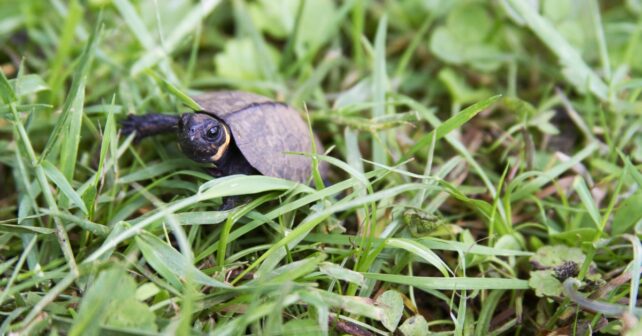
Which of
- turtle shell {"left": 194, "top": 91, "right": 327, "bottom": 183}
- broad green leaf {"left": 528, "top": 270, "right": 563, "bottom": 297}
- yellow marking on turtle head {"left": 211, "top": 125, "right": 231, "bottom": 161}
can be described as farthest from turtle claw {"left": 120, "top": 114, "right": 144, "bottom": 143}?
broad green leaf {"left": 528, "top": 270, "right": 563, "bottom": 297}

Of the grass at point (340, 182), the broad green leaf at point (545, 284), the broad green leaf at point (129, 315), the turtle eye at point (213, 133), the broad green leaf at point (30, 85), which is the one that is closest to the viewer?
the broad green leaf at point (129, 315)

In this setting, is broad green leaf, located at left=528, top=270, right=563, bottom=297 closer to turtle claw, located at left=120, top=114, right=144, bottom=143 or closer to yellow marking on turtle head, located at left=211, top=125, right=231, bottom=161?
yellow marking on turtle head, located at left=211, top=125, right=231, bottom=161

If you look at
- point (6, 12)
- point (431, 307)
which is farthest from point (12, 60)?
point (431, 307)

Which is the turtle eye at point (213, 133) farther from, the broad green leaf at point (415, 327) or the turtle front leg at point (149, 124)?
the broad green leaf at point (415, 327)

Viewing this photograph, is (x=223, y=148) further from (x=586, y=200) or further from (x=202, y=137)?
(x=586, y=200)

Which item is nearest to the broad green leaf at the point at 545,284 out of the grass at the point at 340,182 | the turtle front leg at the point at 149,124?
the grass at the point at 340,182

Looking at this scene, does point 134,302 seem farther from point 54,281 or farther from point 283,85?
point 283,85

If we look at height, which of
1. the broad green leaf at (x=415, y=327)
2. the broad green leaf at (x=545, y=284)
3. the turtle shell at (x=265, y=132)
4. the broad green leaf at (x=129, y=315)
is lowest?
the broad green leaf at (x=545, y=284)
